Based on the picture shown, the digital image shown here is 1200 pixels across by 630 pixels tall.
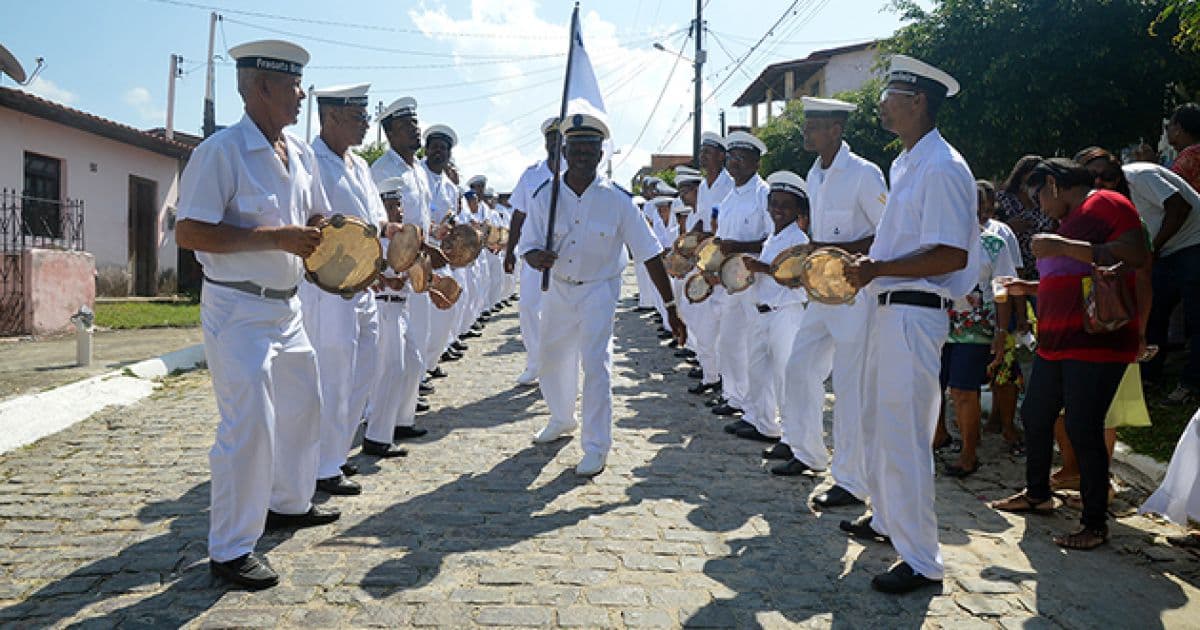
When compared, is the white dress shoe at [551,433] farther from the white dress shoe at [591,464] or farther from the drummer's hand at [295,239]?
the drummer's hand at [295,239]

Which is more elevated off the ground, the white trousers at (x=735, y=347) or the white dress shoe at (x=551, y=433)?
the white trousers at (x=735, y=347)

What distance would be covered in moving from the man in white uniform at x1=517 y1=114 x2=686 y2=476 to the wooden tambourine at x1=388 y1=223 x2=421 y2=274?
853 mm

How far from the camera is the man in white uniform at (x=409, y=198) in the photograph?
7039mm

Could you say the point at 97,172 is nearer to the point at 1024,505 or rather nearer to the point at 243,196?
the point at 243,196

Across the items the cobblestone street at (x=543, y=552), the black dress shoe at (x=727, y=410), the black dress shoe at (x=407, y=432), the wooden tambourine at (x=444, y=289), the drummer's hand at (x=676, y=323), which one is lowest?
the cobblestone street at (x=543, y=552)

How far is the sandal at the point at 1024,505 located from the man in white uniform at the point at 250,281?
420 cm

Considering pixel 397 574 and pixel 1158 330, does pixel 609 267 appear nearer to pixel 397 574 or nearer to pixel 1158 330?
pixel 397 574

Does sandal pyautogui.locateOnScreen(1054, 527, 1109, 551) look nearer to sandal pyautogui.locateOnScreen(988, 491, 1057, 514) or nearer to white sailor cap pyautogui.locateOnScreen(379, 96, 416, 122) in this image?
sandal pyautogui.locateOnScreen(988, 491, 1057, 514)

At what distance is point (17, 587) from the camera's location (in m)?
3.86

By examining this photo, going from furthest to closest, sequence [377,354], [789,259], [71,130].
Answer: [71,130]
[377,354]
[789,259]

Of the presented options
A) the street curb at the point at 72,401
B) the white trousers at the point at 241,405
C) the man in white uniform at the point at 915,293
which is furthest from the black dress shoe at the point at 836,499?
the street curb at the point at 72,401

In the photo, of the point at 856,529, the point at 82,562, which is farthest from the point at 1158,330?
the point at 82,562

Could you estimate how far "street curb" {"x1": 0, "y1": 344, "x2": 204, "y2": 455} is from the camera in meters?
6.67

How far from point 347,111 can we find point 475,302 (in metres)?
8.28
